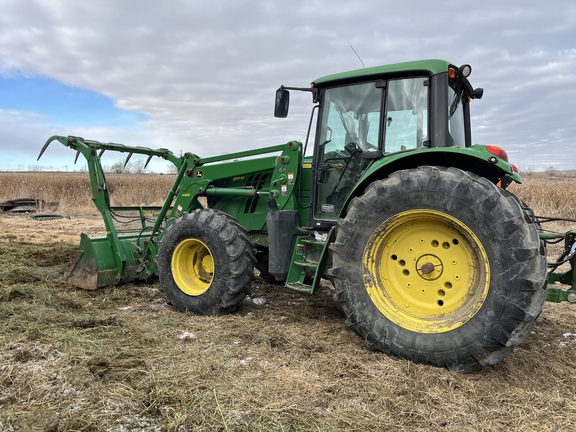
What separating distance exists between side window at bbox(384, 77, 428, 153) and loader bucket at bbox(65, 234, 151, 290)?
3.59 meters

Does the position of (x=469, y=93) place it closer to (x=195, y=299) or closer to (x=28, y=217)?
(x=195, y=299)

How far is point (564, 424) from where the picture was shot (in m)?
2.54

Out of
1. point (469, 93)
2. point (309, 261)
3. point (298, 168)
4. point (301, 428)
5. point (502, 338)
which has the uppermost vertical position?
point (469, 93)

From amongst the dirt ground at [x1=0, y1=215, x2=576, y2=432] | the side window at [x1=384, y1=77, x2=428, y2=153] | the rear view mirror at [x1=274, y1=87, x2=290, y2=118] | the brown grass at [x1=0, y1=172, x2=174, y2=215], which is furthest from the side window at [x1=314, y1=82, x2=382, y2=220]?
the brown grass at [x1=0, y1=172, x2=174, y2=215]

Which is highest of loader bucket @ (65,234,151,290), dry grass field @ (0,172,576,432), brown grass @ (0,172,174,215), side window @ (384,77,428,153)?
side window @ (384,77,428,153)

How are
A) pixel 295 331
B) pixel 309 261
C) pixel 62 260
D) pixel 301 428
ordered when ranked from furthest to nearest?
pixel 62 260 < pixel 309 261 < pixel 295 331 < pixel 301 428

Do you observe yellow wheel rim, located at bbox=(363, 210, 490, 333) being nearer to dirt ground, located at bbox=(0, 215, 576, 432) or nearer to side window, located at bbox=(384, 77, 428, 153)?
dirt ground, located at bbox=(0, 215, 576, 432)

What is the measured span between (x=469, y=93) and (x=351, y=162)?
5.01 ft

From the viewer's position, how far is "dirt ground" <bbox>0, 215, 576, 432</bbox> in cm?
254

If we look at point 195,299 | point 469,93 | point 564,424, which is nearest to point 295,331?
point 195,299

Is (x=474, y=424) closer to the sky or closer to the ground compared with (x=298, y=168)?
closer to the ground

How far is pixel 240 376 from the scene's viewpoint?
3094 millimetres

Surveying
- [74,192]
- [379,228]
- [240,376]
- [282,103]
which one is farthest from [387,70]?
[74,192]

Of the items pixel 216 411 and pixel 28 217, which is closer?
pixel 216 411
